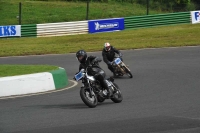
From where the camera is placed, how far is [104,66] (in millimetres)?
21906

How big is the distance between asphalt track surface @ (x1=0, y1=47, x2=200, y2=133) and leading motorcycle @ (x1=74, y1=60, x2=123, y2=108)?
0.16m

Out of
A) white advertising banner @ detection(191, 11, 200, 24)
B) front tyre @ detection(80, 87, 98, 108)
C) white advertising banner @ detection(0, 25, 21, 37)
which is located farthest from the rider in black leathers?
white advertising banner @ detection(191, 11, 200, 24)

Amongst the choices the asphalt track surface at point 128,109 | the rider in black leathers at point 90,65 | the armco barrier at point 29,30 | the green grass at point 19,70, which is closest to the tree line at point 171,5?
the armco barrier at point 29,30

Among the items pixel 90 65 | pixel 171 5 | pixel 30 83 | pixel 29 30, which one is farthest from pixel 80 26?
pixel 90 65

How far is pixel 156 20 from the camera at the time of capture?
130 ft

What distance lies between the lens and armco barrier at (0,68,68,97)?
14.3 m

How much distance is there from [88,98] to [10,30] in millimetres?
23960

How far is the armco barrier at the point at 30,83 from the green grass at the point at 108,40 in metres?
12.3

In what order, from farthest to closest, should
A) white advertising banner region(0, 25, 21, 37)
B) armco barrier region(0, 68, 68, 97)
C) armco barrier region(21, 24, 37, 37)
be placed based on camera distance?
1. armco barrier region(21, 24, 37, 37)
2. white advertising banner region(0, 25, 21, 37)
3. armco barrier region(0, 68, 68, 97)

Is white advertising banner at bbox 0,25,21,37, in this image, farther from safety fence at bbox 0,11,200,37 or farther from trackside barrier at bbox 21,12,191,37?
trackside barrier at bbox 21,12,191,37

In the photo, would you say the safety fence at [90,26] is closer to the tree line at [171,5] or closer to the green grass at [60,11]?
the green grass at [60,11]

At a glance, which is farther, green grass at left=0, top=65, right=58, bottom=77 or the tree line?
the tree line

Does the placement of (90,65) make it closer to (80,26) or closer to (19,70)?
(19,70)

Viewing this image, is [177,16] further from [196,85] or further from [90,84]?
[90,84]
